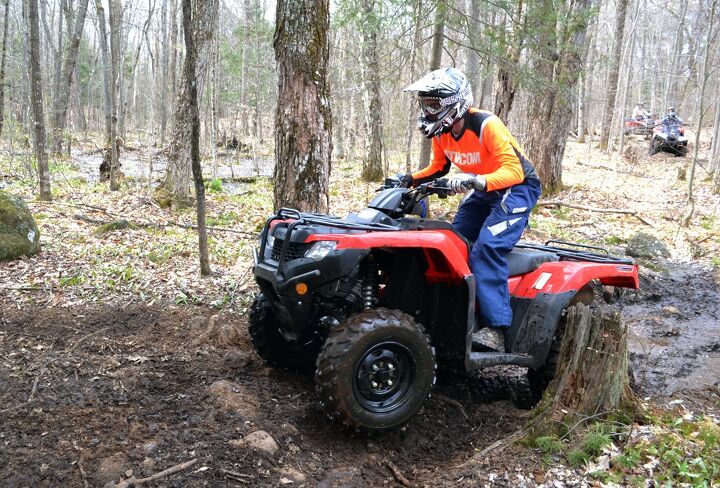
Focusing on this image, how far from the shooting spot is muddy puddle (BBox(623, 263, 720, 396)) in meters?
5.30

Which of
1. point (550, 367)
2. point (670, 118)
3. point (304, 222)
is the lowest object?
point (550, 367)

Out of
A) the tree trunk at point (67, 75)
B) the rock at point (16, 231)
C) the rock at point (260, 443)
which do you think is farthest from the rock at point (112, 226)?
the tree trunk at point (67, 75)

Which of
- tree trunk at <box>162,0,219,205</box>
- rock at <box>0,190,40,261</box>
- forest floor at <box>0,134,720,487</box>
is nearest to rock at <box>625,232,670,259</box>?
forest floor at <box>0,134,720,487</box>

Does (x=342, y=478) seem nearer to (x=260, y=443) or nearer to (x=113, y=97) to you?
(x=260, y=443)

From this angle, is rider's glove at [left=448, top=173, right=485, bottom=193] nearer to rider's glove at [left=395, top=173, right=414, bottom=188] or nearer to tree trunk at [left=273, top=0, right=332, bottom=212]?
rider's glove at [left=395, top=173, right=414, bottom=188]

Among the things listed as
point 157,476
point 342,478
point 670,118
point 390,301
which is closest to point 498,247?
point 390,301

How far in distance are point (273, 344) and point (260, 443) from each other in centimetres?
119

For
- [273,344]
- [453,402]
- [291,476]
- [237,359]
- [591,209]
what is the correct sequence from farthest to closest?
[591,209] < [237,359] < [273,344] < [453,402] < [291,476]

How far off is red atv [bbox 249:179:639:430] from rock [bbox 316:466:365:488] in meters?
0.27

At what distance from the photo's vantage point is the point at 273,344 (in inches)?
175

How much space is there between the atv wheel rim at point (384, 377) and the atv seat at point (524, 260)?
1.32 metres

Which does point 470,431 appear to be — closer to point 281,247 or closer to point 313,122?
point 281,247

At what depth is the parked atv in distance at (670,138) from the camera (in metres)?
21.3

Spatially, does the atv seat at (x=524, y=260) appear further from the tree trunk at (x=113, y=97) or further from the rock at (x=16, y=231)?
the tree trunk at (x=113, y=97)
